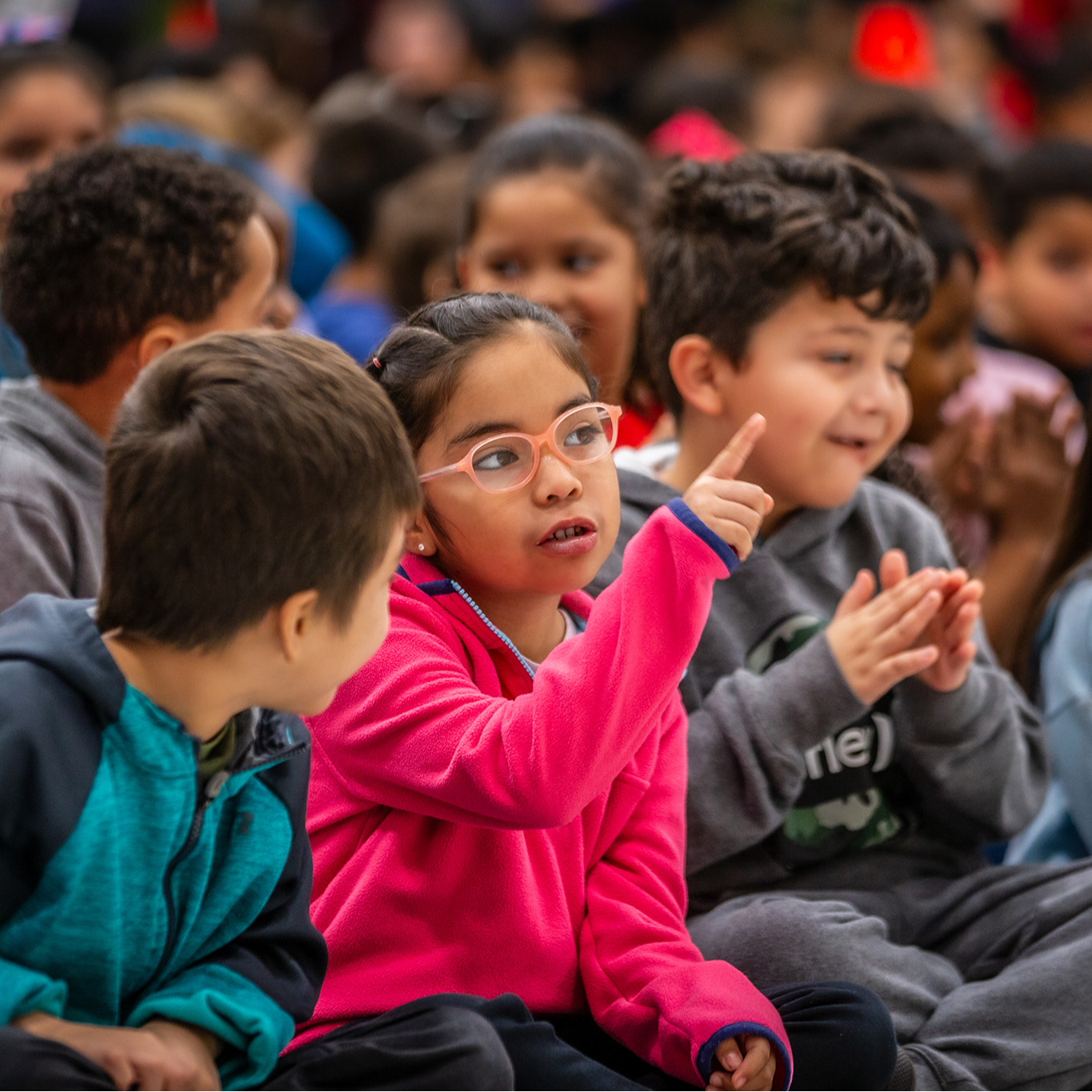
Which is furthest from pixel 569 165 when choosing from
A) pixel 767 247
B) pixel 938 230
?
pixel 767 247

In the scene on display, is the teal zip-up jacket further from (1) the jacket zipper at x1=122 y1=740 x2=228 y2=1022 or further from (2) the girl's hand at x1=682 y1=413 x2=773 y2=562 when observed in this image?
(2) the girl's hand at x1=682 y1=413 x2=773 y2=562

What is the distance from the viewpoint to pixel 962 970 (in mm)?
1619

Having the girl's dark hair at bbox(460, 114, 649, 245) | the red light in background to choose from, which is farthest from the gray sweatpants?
the red light in background

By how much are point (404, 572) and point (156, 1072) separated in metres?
0.51

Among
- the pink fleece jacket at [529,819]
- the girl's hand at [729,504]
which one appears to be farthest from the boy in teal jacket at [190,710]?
the girl's hand at [729,504]

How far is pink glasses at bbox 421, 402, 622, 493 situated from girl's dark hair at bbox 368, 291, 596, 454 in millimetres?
55

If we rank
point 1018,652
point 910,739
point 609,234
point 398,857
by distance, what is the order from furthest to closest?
point 609,234
point 1018,652
point 910,739
point 398,857

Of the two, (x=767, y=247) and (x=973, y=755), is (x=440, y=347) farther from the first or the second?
(x=973, y=755)

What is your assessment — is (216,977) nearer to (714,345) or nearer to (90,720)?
(90,720)

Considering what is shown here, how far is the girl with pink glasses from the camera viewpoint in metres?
1.20

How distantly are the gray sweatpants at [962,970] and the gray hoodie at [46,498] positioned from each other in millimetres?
773

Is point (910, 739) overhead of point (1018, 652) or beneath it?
overhead

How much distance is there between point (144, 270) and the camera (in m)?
1.69

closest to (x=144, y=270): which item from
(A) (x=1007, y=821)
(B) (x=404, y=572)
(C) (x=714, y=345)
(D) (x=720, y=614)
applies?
(B) (x=404, y=572)
